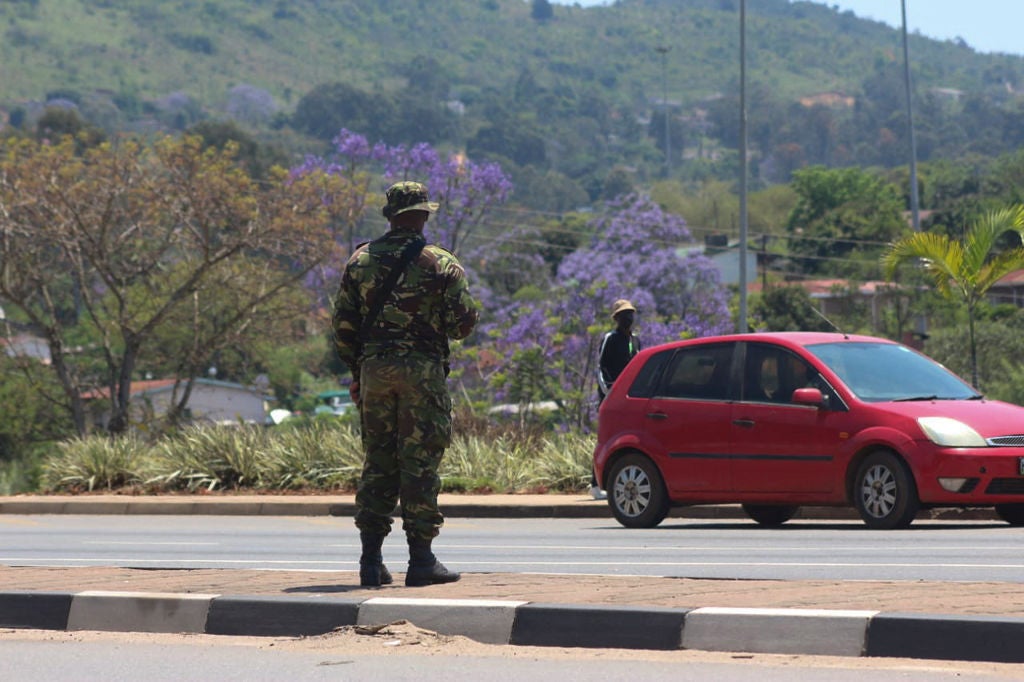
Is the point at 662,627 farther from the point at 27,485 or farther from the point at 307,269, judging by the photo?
the point at 307,269

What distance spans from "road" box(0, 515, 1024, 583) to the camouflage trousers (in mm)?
1443

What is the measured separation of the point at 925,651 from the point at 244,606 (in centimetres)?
326

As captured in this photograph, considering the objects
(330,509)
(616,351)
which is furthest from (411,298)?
(330,509)

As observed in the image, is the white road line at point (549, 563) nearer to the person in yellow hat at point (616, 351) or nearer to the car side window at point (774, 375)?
the car side window at point (774, 375)

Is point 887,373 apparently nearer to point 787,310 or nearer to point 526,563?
point 526,563

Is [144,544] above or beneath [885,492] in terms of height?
beneath

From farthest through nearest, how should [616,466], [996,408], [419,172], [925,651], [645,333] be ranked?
[419,172] → [645,333] → [616,466] → [996,408] → [925,651]

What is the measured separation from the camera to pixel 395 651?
7.52 meters

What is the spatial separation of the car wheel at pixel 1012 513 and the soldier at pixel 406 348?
20.1 feet

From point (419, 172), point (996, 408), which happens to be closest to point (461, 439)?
point (996, 408)

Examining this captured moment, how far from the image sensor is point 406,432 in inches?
344

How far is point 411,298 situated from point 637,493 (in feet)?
21.0

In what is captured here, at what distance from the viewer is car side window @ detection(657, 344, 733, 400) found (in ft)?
47.4

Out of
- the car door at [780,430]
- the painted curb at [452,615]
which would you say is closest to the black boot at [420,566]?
the painted curb at [452,615]
